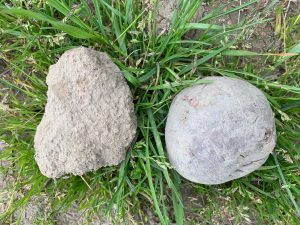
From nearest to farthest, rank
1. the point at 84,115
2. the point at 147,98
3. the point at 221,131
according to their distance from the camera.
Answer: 1. the point at 221,131
2. the point at 84,115
3. the point at 147,98

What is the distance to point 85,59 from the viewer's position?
1.96 metres

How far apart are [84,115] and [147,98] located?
1.35ft

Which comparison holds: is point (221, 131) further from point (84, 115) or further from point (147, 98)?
point (84, 115)

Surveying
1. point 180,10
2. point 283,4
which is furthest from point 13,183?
point 283,4

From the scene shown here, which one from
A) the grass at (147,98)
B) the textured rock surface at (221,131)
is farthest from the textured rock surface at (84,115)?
the textured rock surface at (221,131)

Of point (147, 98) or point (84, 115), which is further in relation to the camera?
point (147, 98)

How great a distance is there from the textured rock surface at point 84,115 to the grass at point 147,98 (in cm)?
12

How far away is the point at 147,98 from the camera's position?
87.1 inches

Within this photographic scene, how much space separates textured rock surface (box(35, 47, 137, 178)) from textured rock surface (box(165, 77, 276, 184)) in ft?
0.97

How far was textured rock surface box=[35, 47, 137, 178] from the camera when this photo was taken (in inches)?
77.3

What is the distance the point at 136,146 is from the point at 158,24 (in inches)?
28.5

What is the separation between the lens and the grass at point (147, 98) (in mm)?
2086

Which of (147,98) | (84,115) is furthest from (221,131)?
(84,115)

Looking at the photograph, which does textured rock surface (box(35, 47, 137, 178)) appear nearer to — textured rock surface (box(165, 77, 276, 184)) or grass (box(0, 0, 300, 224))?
grass (box(0, 0, 300, 224))
